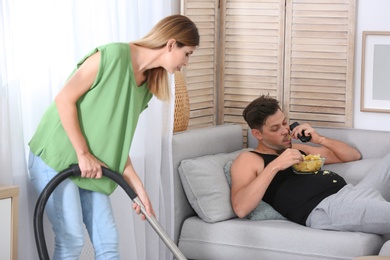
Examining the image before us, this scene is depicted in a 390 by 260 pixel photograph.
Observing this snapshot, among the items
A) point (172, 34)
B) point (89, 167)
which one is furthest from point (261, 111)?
point (89, 167)

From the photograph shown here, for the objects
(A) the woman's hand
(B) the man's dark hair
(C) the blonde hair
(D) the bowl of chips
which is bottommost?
(D) the bowl of chips

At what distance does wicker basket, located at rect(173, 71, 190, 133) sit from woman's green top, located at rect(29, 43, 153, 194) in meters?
1.05

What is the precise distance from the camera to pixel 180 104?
418 centimetres

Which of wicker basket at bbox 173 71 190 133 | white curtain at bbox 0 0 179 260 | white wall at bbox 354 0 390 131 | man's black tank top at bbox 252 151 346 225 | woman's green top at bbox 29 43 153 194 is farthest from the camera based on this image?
white wall at bbox 354 0 390 131

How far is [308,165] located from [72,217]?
1383 mm

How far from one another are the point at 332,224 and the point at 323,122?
1044 mm

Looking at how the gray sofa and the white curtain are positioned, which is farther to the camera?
the gray sofa

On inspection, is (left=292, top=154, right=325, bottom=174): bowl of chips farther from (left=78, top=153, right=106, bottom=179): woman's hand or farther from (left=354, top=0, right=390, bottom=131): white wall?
(left=78, top=153, right=106, bottom=179): woman's hand

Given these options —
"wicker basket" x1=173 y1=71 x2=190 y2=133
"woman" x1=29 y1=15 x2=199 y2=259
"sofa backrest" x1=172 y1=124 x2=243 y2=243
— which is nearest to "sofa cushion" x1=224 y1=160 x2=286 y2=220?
"sofa backrest" x1=172 y1=124 x2=243 y2=243

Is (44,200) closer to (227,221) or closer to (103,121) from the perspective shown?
(103,121)

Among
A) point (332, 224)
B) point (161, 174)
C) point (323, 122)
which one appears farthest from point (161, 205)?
point (323, 122)

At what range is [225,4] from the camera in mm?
4711

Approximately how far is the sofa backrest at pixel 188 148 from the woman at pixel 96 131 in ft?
2.74

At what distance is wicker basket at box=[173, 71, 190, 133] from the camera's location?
4168 millimetres
